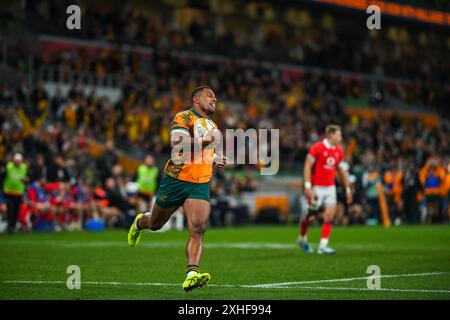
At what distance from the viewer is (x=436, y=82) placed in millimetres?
56188

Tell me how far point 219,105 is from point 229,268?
2441cm

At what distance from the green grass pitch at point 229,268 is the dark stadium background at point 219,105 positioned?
6800 millimetres

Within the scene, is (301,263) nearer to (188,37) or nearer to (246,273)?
(246,273)

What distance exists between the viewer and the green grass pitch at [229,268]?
1037cm

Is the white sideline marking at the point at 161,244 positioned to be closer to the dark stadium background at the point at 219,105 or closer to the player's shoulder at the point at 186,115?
the dark stadium background at the point at 219,105

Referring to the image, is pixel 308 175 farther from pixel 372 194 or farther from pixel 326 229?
pixel 372 194

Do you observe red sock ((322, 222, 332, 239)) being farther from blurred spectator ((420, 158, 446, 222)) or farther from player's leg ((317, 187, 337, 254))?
blurred spectator ((420, 158, 446, 222))

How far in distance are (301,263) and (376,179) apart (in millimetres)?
20134

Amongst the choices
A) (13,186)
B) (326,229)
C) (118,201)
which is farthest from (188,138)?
(118,201)

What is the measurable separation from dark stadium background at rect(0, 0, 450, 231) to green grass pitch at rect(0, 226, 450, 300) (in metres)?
6.80

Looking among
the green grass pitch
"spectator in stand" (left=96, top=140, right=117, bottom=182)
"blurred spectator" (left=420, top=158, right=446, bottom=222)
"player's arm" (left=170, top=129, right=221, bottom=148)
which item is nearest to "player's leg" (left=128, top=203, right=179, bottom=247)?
the green grass pitch

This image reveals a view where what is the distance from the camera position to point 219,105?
37.9 metres

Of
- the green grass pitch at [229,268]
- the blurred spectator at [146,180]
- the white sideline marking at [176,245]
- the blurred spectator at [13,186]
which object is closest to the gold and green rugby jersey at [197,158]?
the green grass pitch at [229,268]
